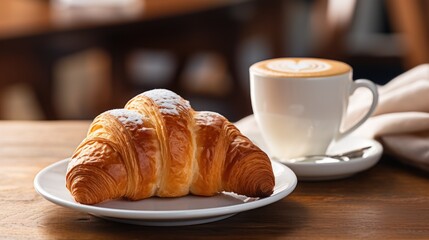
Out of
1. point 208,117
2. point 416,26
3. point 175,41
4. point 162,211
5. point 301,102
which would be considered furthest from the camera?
point 175,41

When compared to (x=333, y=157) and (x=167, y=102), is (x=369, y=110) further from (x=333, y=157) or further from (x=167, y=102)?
(x=167, y=102)

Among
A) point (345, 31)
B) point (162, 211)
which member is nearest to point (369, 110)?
point (162, 211)

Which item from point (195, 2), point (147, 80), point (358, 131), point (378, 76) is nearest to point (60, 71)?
point (147, 80)

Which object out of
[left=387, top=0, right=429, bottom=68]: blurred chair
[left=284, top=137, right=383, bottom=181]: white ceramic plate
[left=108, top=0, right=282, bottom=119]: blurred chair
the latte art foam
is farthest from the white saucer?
[left=108, top=0, right=282, bottom=119]: blurred chair

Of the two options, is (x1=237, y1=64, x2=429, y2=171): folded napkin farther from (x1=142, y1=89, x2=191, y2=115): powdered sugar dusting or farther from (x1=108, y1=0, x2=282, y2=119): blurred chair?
(x1=108, y1=0, x2=282, y2=119): blurred chair

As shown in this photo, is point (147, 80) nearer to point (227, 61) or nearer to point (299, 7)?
point (227, 61)
